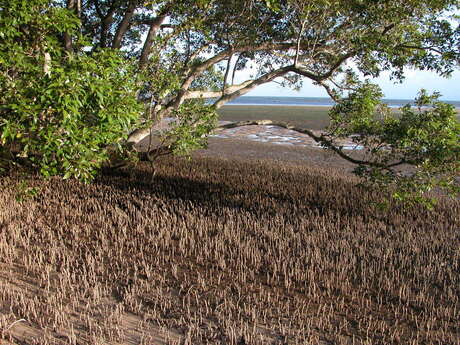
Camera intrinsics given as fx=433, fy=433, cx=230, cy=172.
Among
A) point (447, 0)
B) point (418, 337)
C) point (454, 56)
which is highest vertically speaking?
point (447, 0)

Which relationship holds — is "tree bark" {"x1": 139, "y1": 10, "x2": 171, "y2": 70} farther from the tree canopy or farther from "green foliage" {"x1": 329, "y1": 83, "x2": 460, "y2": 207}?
"green foliage" {"x1": 329, "y1": 83, "x2": 460, "y2": 207}

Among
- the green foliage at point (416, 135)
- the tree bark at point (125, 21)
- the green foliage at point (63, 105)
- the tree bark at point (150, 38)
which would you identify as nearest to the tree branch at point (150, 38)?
the tree bark at point (150, 38)

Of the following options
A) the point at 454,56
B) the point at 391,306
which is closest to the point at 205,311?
the point at 391,306

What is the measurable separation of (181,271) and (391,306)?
2354 millimetres

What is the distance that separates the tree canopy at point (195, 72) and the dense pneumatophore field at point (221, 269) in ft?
2.99

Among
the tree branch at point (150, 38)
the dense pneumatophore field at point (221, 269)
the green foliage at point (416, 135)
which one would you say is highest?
the tree branch at point (150, 38)

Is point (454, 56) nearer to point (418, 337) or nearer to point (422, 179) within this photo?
point (422, 179)

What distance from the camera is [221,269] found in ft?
17.2

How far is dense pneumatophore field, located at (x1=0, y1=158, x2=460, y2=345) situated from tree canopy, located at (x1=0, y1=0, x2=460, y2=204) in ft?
2.99

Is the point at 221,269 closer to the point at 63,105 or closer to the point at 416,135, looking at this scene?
the point at 63,105

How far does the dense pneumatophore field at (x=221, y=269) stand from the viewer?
3.78 m

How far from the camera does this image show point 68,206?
757 cm

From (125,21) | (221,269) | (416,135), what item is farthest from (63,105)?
(125,21)

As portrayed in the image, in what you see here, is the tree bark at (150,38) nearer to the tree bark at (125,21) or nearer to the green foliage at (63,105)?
the tree bark at (125,21)
